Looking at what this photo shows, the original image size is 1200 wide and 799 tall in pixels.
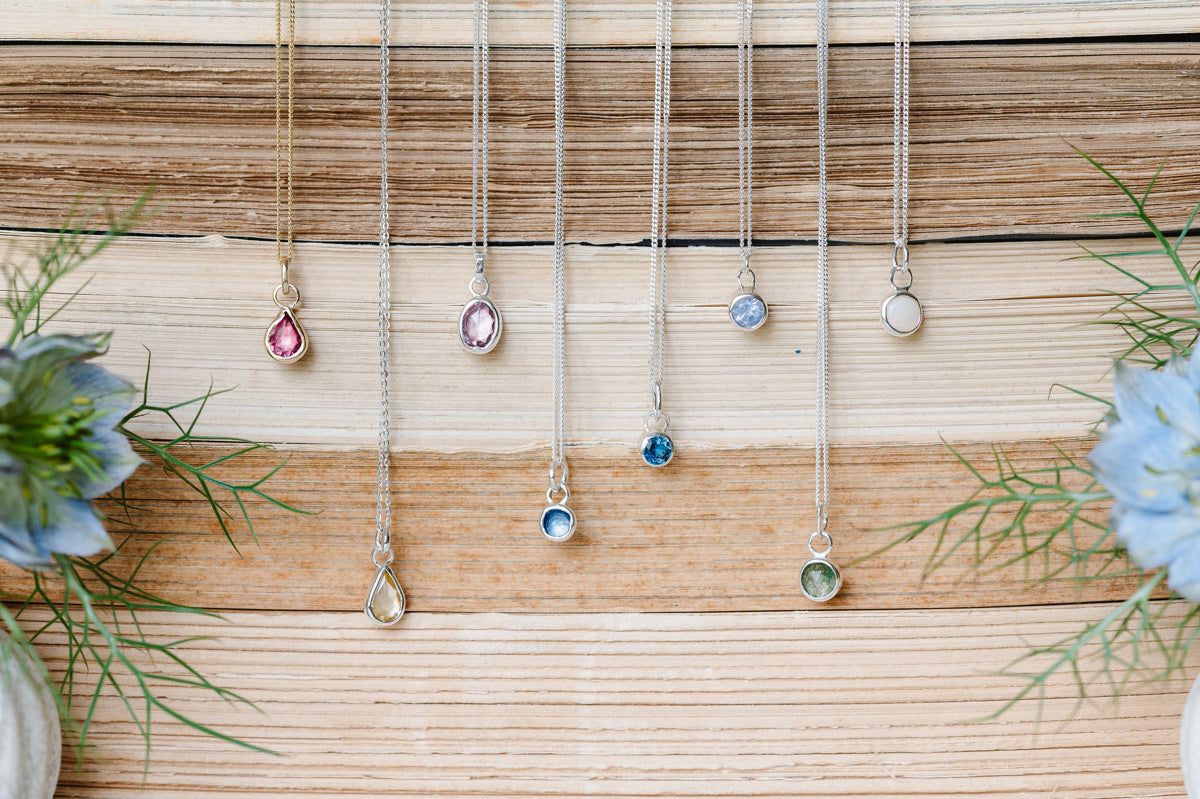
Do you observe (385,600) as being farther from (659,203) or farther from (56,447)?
(659,203)

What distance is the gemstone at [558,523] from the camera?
30.1 inches

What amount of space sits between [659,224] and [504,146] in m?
0.17

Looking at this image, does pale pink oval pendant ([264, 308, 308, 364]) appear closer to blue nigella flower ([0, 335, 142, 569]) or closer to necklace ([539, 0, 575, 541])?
blue nigella flower ([0, 335, 142, 569])

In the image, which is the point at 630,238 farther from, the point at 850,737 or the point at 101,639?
the point at 101,639

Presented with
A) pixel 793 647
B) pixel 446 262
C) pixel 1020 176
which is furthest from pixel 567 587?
pixel 1020 176

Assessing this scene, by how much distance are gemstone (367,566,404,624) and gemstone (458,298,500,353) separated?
24 centimetres

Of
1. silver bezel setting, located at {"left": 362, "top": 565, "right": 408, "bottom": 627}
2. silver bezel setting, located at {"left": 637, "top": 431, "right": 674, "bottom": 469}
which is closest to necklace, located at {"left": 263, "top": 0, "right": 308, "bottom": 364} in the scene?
silver bezel setting, located at {"left": 362, "top": 565, "right": 408, "bottom": 627}

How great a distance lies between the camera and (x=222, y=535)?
2.60 ft

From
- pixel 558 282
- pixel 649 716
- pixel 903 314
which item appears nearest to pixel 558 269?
pixel 558 282

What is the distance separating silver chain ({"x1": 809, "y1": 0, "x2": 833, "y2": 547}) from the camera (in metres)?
0.78

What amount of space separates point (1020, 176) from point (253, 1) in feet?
2.55

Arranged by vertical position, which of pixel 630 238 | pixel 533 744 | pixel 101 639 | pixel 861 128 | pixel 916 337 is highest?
pixel 861 128

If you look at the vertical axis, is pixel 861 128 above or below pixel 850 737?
above

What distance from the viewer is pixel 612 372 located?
793 mm
